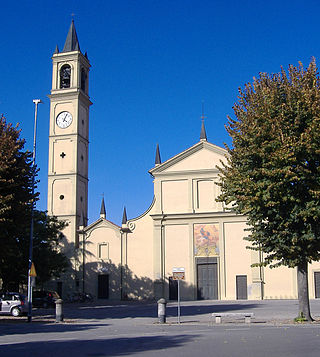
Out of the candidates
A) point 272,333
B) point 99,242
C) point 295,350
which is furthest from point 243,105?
point 99,242

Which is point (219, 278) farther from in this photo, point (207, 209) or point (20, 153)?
point (20, 153)

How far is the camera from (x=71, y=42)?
Result: 53.8 m

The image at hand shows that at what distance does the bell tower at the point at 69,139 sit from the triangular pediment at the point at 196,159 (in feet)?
27.9

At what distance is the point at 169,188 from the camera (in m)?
46.9

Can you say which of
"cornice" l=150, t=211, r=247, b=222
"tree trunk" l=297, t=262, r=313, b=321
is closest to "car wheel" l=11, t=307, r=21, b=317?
"tree trunk" l=297, t=262, r=313, b=321

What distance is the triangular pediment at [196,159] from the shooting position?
46156 millimetres

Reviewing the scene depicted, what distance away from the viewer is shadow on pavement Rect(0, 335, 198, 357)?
40.0ft

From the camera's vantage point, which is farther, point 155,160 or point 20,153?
point 155,160

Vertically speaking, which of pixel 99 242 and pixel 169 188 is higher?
pixel 169 188

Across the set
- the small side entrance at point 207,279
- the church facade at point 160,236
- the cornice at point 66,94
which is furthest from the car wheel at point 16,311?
the cornice at point 66,94

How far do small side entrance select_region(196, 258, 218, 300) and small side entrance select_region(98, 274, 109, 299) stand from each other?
9223 millimetres

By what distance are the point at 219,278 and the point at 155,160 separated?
509 inches

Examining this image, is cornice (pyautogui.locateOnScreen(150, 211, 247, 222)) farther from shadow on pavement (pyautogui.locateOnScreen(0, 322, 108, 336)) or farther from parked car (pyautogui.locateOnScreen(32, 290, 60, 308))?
shadow on pavement (pyautogui.locateOnScreen(0, 322, 108, 336))

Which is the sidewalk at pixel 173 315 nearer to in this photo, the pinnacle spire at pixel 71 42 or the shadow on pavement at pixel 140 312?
the shadow on pavement at pixel 140 312
